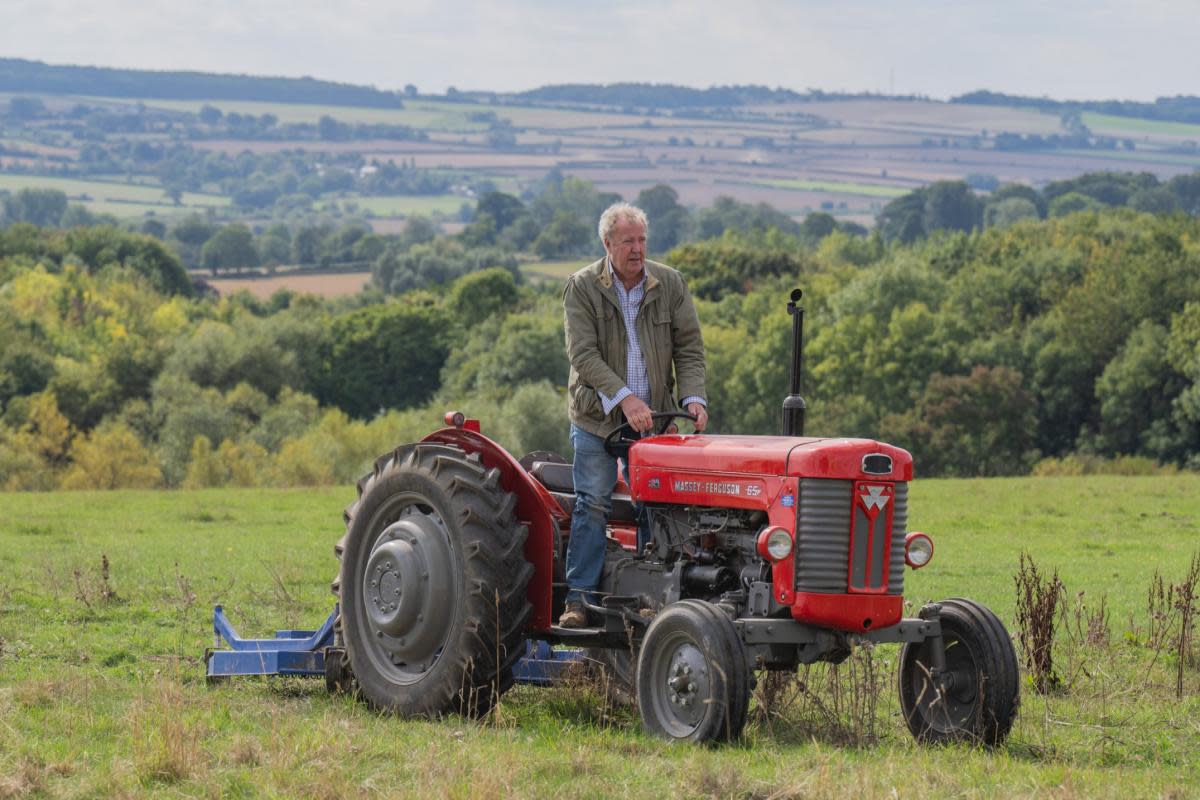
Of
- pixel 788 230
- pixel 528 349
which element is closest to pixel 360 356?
pixel 528 349

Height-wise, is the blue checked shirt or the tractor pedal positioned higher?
the blue checked shirt

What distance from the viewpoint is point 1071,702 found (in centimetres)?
1122

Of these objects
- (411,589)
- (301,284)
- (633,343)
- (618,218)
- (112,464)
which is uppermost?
(618,218)

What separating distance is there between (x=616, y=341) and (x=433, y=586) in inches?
72.0

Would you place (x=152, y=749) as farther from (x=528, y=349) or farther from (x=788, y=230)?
(x=788, y=230)

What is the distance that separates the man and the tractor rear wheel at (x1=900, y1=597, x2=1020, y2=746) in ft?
6.17

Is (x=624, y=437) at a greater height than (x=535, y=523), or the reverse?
(x=624, y=437)

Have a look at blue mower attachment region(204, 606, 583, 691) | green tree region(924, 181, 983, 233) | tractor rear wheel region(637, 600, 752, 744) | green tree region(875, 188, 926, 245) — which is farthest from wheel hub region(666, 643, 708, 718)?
green tree region(924, 181, 983, 233)

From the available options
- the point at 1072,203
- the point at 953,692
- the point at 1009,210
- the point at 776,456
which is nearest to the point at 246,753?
the point at 776,456

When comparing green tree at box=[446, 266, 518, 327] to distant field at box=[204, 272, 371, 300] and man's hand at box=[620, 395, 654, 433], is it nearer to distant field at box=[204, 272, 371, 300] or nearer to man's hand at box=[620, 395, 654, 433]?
distant field at box=[204, 272, 371, 300]

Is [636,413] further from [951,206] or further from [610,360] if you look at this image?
[951,206]

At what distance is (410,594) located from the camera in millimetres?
10266

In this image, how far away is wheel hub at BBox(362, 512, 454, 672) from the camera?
33.4 ft

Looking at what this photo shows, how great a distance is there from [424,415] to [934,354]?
21706mm
